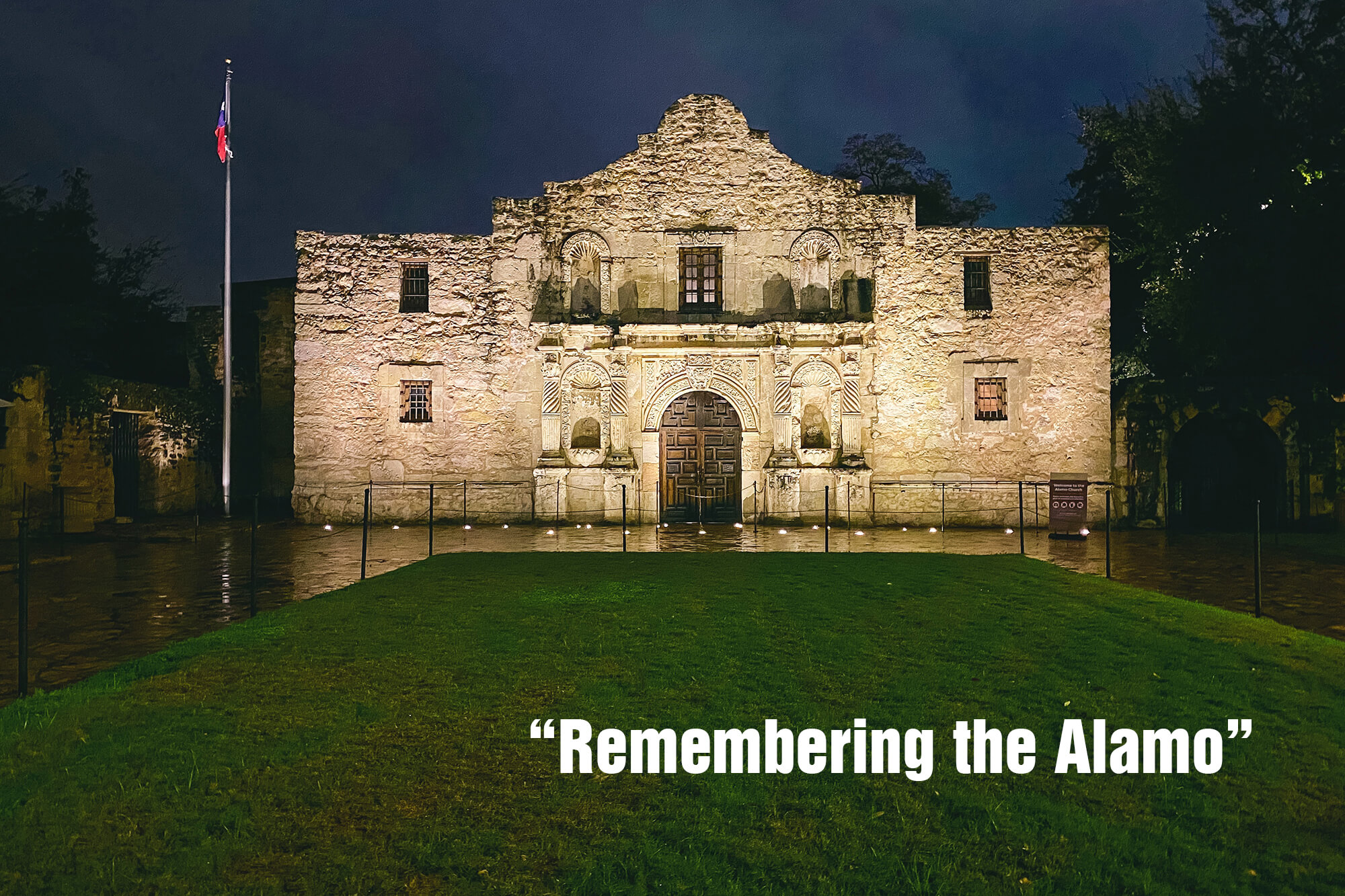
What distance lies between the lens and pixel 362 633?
24.6ft

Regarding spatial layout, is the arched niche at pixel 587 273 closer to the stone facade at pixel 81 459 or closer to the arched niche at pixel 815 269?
the arched niche at pixel 815 269

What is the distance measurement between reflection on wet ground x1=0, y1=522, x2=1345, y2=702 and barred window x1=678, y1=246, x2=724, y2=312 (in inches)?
212

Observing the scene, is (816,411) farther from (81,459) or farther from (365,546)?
(81,459)

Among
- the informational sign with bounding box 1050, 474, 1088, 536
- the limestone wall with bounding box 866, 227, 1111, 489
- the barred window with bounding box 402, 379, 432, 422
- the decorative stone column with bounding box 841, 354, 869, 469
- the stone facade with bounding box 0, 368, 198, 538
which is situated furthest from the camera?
the barred window with bounding box 402, 379, 432, 422

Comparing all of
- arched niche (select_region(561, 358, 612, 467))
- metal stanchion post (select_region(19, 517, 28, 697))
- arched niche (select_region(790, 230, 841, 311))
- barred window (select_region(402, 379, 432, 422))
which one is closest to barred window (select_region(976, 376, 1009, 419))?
arched niche (select_region(790, 230, 841, 311))

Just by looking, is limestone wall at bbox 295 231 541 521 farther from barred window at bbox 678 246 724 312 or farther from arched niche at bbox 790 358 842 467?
arched niche at bbox 790 358 842 467

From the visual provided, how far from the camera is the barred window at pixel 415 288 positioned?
21297 mm

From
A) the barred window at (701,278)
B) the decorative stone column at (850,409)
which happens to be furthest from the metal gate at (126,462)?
the decorative stone column at (850,409)

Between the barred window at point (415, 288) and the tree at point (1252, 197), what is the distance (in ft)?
59.3

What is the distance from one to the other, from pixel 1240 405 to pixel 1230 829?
18.7 m

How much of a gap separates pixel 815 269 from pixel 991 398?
505 centimetres

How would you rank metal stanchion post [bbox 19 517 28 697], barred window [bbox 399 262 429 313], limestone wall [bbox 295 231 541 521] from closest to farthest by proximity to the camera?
1. metal stanchion post [bbox 19 517 28 697]
2. limestone wall [bbox 295 231 541 521]
3. barred window [bbox 399 262 429 313]

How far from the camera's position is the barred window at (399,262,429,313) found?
21297mm

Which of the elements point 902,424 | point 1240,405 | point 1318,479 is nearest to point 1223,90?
point 1240,405
